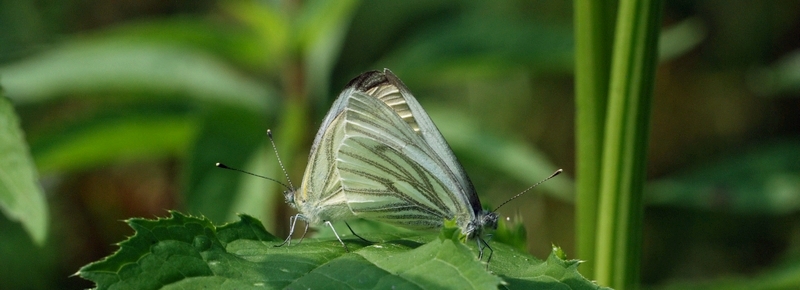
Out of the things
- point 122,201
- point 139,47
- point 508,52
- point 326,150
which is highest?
point 508,52

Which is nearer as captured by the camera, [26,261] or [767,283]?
[767,283]

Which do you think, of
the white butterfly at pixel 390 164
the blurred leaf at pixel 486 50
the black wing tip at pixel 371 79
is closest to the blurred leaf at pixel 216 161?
the blurred leaf at pixel 486 50

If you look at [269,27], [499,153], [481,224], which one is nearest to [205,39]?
[269,27]

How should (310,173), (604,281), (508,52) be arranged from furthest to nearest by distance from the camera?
1. (508,52)
2. (310,173)
3. (604,281)

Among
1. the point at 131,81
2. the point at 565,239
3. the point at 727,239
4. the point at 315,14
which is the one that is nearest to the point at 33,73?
the point at 131,81

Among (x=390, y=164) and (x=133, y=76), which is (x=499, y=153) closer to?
(x=390, y=164)

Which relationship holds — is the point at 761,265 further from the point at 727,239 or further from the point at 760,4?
the point at 760,4

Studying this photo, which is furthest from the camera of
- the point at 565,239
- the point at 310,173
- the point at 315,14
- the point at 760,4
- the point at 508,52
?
the point at 565,239
